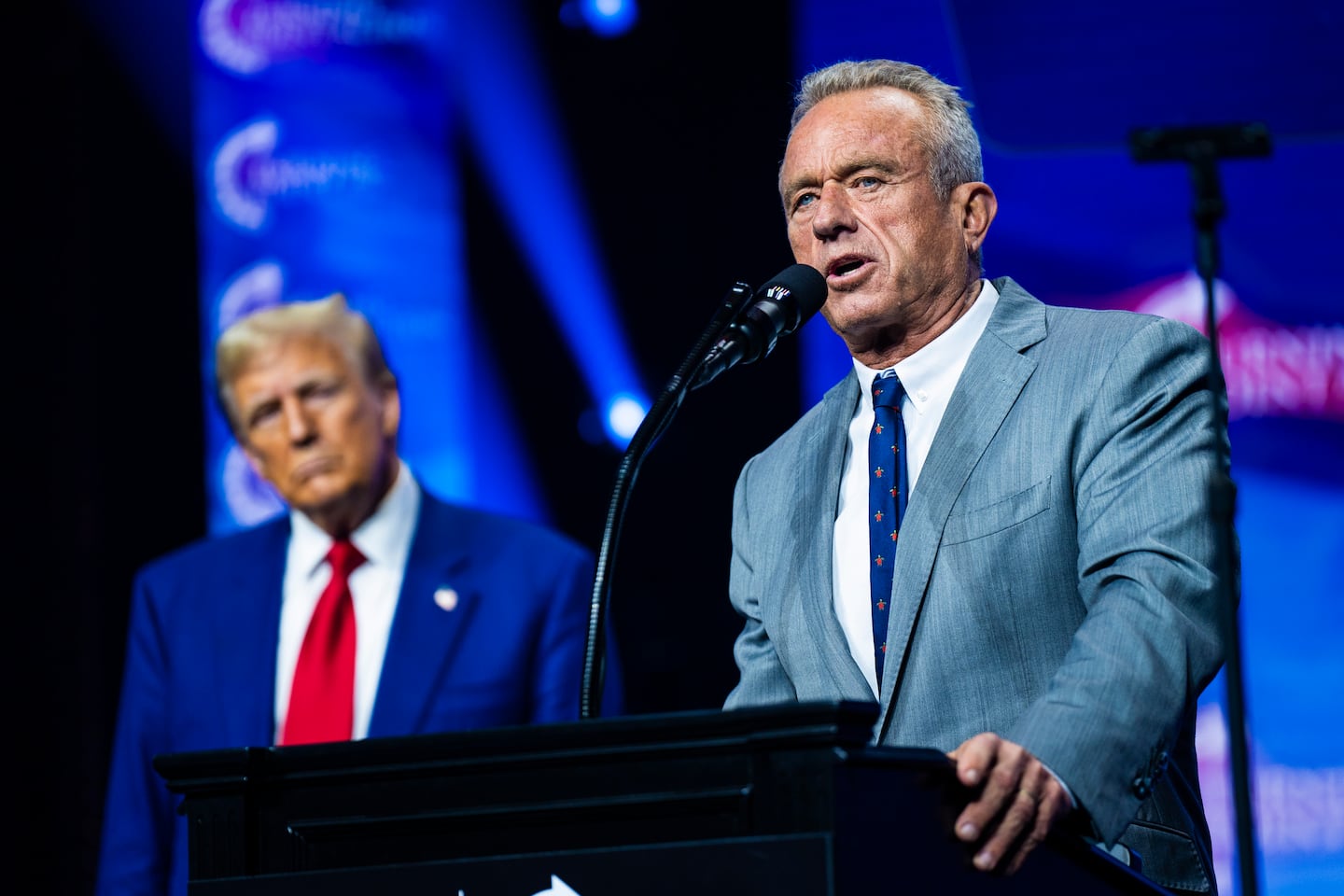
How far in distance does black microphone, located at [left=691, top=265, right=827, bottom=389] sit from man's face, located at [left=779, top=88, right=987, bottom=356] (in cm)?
29

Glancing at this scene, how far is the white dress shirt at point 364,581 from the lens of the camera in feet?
12.2

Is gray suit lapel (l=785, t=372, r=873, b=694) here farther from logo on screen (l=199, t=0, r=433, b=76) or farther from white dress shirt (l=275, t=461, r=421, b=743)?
logo on screen (l=199, t=0, r=433, b=76)

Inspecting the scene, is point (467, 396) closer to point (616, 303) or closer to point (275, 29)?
point (616, 303)

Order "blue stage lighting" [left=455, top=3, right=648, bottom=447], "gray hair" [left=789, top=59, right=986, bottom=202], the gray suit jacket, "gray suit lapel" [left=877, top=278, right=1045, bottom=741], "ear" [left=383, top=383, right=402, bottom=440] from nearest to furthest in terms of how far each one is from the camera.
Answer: the gray suit jacket < "gray suit lapel" [left=877, top=278, right=1045, bottom=741] < "gray hair" [left=789, top=59, right=986, bottom=202] < "ear" [left=383, top=383, right=402, bottom=440] < "blue stage lighting" [left=455, top=3, right=648, bottom=447]

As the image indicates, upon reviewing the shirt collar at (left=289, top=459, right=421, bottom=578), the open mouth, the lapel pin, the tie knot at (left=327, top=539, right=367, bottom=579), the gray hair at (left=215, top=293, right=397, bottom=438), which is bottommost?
the lapel pin

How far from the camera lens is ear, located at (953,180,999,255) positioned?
8.23 ft

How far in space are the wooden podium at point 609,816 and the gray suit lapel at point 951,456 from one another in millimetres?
501

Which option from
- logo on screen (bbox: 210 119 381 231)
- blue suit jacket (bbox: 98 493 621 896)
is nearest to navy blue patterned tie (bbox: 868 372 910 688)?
blue suit jacket (bbox: 98 493 621 896)

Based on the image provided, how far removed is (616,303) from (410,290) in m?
0.59

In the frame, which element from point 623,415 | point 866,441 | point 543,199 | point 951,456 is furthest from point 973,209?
point 543,199

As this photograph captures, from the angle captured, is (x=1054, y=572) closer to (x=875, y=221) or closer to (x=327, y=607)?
(x=875, y=221)

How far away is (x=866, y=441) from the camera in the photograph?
2.42m

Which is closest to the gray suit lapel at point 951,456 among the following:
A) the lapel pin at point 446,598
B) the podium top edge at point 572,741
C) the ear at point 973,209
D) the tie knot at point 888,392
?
the tie knot at point 888,392

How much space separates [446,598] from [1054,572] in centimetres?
195
